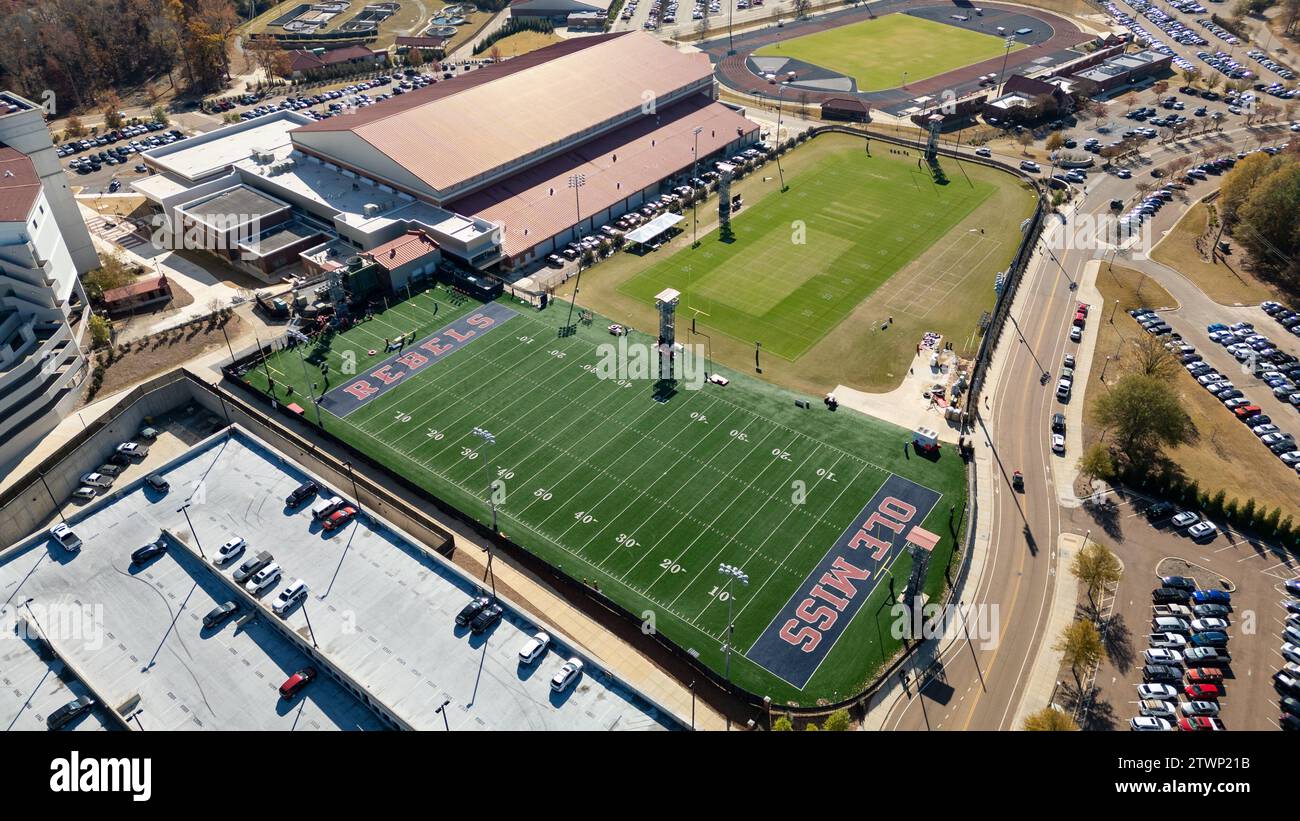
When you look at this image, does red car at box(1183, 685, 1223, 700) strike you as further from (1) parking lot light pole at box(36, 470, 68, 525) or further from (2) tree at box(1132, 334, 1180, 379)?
(1) parking lot light pole at box(36, 470, 68, 525)

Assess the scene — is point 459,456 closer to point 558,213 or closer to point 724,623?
point 724,623

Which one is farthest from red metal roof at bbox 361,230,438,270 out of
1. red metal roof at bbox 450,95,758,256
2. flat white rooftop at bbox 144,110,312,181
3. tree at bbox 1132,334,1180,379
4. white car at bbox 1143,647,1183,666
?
white car at bbox 1143,647,1183,666

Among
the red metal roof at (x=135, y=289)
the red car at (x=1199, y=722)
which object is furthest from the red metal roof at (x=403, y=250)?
the red car at (x=1199, y=722)

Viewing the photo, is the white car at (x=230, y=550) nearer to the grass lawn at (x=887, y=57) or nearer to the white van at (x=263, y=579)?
the white van at (x=263, y=579)

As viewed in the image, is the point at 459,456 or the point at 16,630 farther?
the point at 459,456
